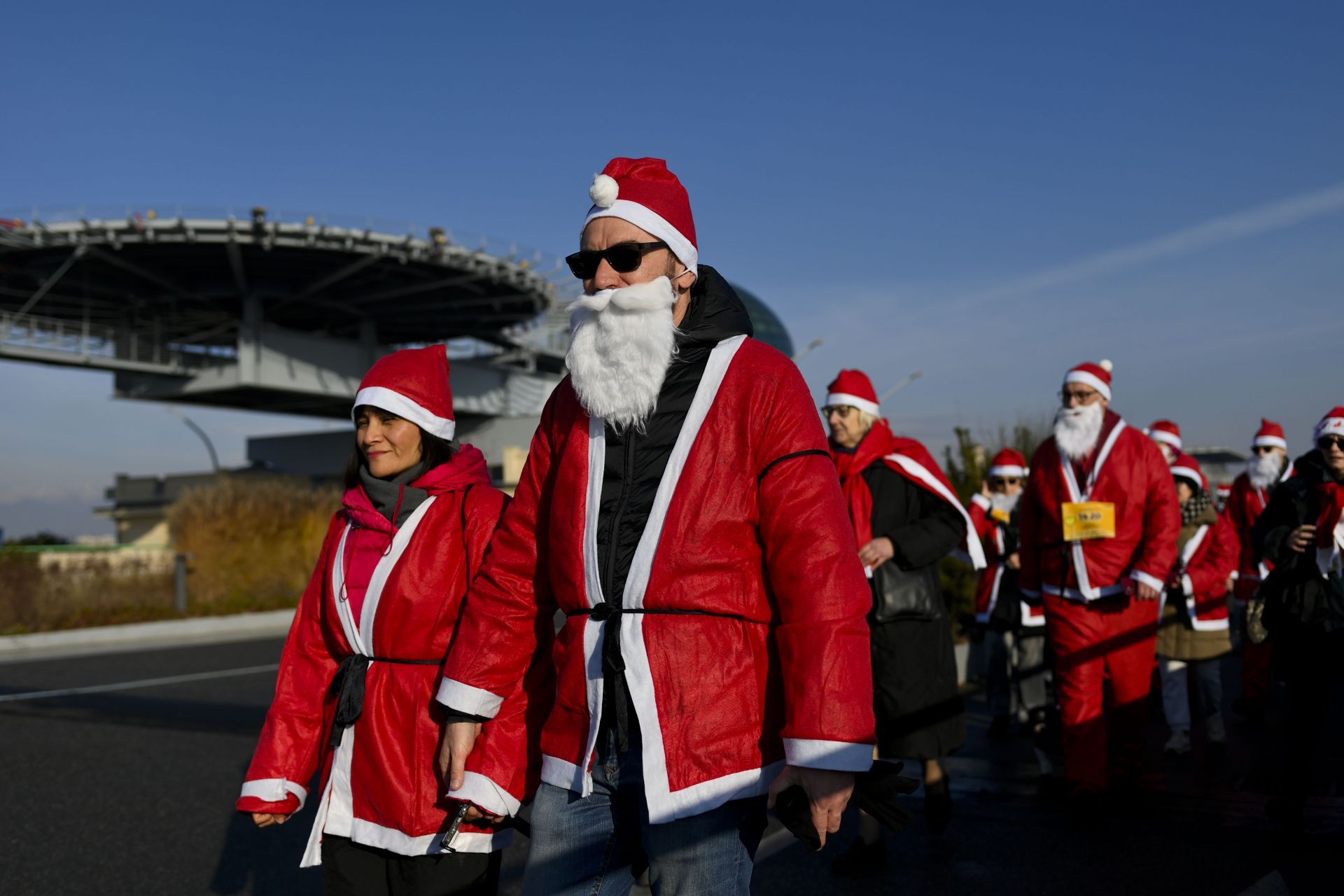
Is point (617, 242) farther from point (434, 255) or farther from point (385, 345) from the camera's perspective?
point (385, 345)

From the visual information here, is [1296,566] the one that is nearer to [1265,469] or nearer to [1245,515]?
[1245,515]

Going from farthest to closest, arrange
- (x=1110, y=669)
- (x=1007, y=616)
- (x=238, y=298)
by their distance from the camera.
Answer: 1. (x=238, y=298)
2. (x=1007, y=616)
3. (x=1110, y=669)

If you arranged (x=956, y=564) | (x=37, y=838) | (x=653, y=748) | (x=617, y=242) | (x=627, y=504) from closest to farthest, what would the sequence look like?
(x=653, y=748) < (x=627, y=504) < (x=617, y=242) < (x=37, y=838) < (x=956, y=564)

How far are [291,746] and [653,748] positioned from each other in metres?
1.35

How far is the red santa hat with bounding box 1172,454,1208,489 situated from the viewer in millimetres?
7844

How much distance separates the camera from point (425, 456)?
3.34 m

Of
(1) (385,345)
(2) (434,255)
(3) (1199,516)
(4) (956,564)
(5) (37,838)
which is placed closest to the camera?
(5) (37,838)

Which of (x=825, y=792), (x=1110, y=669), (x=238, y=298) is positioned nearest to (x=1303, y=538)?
(x=1110, y=669)

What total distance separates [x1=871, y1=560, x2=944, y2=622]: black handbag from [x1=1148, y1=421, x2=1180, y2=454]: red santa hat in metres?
5.02

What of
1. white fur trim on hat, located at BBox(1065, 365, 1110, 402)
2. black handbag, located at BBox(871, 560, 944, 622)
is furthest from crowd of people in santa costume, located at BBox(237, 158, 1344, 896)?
white fur trim on hat, located at BBox(1065, 365, 1110, 402)

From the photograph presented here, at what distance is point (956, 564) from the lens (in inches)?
434

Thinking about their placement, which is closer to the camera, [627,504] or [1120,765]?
[627,504]

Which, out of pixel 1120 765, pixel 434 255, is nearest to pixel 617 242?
pixel 1120 765

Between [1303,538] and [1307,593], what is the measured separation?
0.28 m
